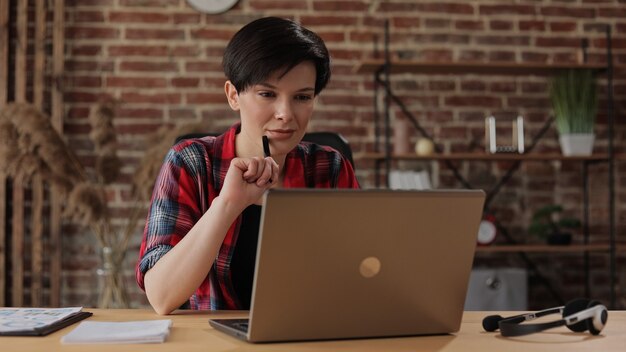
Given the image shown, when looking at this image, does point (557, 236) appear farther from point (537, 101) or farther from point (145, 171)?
point (145, 171)

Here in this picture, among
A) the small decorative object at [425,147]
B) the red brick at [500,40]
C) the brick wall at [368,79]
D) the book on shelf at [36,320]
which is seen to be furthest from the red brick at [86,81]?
the book on shelf at [36,320]

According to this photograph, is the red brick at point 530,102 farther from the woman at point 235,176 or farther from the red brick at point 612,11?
the woman at point 235,176

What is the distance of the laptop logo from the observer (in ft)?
3.39

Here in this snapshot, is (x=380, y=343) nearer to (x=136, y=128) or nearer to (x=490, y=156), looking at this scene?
(x=490, y=156)

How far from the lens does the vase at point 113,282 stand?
10.2ft

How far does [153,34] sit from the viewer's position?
11.3ft

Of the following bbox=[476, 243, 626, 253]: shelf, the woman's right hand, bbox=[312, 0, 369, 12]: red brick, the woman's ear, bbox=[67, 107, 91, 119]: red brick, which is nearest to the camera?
the woman's right hand

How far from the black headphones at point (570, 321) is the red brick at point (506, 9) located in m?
2.56

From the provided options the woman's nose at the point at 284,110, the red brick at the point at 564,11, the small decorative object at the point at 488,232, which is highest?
the red brick at the point at 564,11

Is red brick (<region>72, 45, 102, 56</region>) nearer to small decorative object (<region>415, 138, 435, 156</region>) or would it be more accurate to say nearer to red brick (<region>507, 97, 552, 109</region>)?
small decorative object (<region>415, 138, 435, 156</region>)

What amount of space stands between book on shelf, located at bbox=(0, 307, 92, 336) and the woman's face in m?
0.51

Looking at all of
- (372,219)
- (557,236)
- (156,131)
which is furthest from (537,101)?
(372,219)

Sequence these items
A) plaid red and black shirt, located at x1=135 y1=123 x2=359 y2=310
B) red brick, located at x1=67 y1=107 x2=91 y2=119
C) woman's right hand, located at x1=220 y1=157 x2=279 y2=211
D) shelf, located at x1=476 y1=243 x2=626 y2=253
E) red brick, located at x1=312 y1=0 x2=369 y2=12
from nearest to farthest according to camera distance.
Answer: woman's right hand, located at x1=220 y1=157 x2=279 y2=211, plaid red and black shirt, located at x1=135 y1=123 x2=359 y2=310, shelf, located at x1=476 y1=243 x2=626 y2=253, red brick, located at x1=67 y1=107 x2=91 y2=119, red brick, located at x1=312 y1=0 x2=369 y2=12

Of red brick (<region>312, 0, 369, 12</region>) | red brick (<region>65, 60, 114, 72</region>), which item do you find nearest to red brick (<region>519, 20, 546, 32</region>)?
red brick (<region>312, 0, 369, 12</region>)
